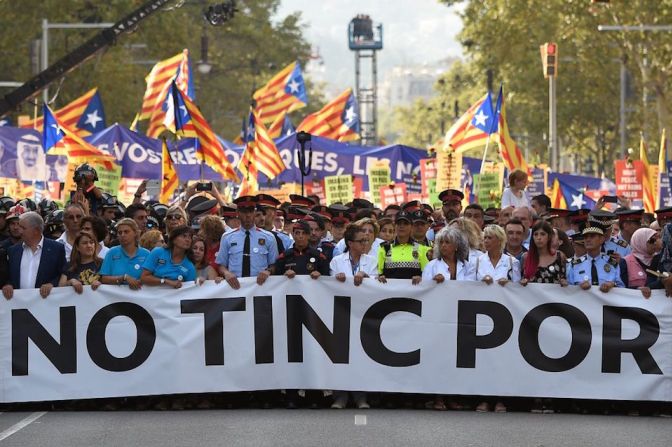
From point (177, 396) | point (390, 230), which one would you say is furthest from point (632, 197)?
point (177, 396)

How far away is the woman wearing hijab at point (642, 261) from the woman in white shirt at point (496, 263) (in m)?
0.86

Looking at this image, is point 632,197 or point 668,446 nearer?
point 668,446

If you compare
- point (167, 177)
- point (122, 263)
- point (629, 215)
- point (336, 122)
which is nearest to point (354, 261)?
point (122, 263)

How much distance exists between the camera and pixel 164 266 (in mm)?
14273

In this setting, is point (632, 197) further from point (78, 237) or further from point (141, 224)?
point (78, 237)

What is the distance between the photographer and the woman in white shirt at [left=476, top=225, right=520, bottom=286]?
46.3ft

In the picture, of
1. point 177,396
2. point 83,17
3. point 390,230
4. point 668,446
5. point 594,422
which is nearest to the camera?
point 668,446

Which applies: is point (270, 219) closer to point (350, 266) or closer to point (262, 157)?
point (350, 266)

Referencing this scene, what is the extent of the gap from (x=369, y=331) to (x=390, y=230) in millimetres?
1714

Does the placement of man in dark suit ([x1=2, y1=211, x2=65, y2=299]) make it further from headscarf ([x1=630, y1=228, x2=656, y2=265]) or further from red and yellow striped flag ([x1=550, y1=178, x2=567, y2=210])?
red and yellow striped flag ([x1=550, y1=178, x2=567, y2=210])

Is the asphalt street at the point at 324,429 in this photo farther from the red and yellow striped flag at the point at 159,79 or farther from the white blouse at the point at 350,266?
the red and yellow striped flag at the point at 159,79

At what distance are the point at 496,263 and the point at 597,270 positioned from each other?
79 centimetres

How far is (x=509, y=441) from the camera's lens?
12234mm

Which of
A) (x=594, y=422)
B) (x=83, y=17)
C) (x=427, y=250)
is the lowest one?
(x=594, y=422)
